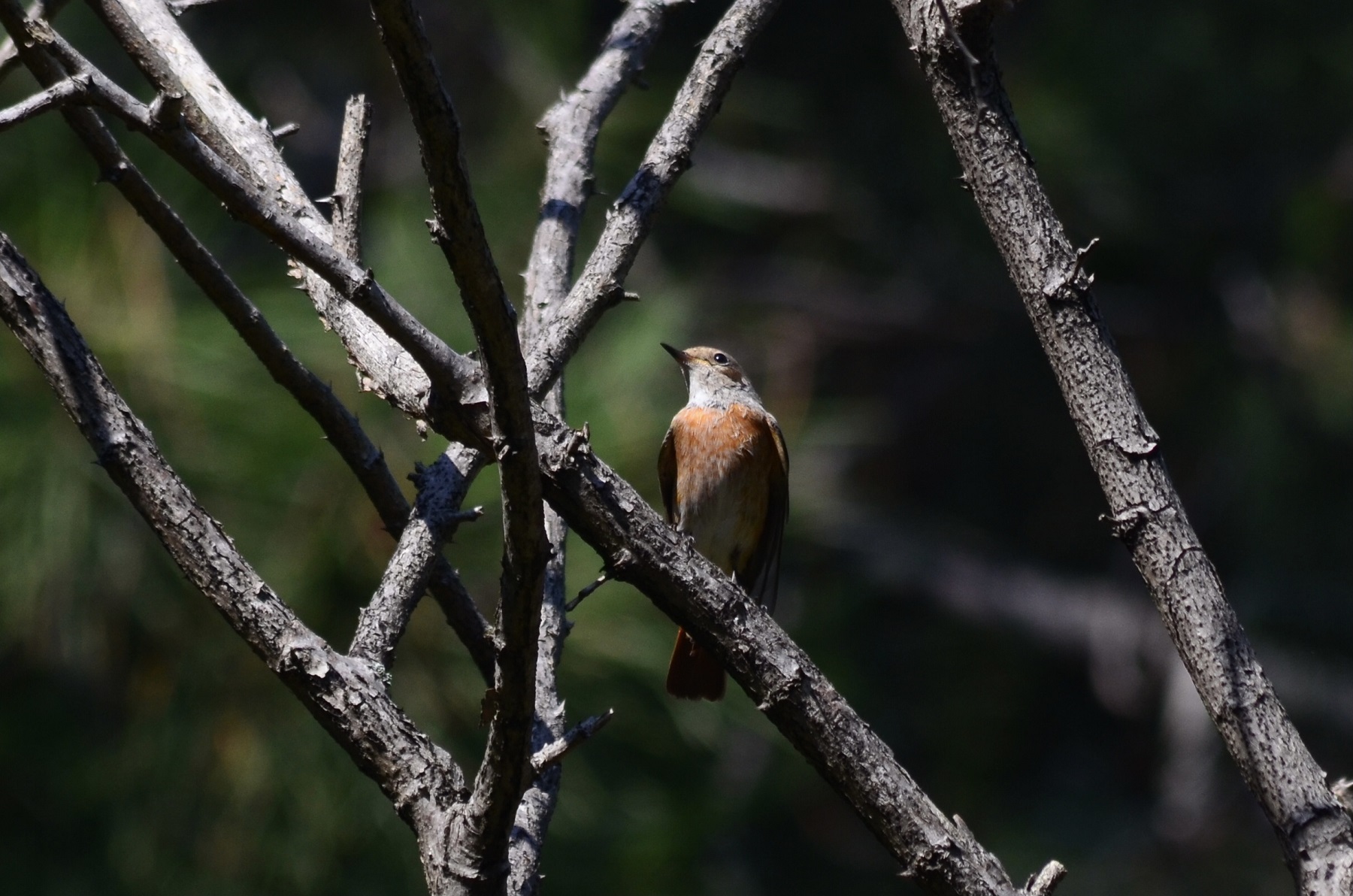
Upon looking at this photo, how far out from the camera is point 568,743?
5.97 feet

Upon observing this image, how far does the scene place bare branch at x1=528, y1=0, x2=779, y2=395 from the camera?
2449 millimetres

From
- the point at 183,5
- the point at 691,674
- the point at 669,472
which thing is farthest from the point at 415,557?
the point at 669,472

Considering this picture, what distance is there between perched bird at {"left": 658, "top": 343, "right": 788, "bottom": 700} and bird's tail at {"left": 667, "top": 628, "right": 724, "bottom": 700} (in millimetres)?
320

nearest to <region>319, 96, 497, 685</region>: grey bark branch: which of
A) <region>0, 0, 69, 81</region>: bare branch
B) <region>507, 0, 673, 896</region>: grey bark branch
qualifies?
<region>507, 0, 673, 896</region>: grey bark branch

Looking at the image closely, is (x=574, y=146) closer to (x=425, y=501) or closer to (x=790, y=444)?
(x=425, y=501)

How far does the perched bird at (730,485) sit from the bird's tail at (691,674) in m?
0.32

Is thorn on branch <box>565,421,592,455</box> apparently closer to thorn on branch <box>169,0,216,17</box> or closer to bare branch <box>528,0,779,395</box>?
bare branch <box>528,0,779,395</box>

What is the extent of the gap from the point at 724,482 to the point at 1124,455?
2217mm

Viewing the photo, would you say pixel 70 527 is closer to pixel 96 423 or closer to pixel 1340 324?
pixel 96 423

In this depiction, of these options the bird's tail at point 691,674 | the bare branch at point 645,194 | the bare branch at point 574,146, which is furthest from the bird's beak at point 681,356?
the bare branch at point 645,194

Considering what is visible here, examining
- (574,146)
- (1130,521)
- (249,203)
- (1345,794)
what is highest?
(574,146)

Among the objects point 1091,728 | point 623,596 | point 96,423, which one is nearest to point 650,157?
point 96,423

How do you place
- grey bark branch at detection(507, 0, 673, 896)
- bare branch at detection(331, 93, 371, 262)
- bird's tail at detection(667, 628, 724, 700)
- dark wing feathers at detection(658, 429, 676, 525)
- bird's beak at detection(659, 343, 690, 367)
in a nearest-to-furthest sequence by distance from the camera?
1. grey bark branch at detection(507, 0, 673, 896)
2. bare branch at detection(331, 93, 371, 262)
3. bird's tail at detection(667, 628, 724, 700)
4. dark wing feathers at detection(658, 429, 676, 525)
5. bird's beak at detection(659, 343, 690, 367)

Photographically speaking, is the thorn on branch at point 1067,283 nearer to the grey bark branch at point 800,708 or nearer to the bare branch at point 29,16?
the grey bark branch at point 800,708
